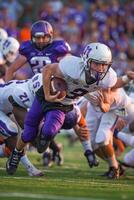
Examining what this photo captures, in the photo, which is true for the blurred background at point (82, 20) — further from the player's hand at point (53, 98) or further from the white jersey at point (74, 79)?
the player's hand at point (53, 98)

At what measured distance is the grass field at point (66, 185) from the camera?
18.8 ft

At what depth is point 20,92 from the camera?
302 inches

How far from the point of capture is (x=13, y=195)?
5652 mm

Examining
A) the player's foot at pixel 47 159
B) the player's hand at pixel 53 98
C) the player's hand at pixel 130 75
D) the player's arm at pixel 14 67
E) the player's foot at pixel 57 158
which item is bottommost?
the player's foot at pixel 57 158

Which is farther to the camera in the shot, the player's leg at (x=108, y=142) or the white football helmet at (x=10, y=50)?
the white football helmet at (x=10, y=50)

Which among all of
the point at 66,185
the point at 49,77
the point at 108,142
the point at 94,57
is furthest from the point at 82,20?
the point at 66,185

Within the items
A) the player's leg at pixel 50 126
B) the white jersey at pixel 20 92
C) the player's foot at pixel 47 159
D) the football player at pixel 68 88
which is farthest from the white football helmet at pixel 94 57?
the player's foot at pixel 47 159

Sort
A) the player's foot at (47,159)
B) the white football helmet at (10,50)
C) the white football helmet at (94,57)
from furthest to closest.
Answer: the white football helmet at (10,50) → the player's foot at (47,159) → the white football helmet at (94,57)

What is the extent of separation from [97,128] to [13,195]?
2.93 m

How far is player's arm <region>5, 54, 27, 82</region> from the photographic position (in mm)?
8672

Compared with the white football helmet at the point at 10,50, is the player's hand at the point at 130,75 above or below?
above

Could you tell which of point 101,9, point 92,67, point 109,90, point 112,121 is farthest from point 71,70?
point 101,9

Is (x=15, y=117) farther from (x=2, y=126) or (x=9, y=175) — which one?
(x=9, y=175)

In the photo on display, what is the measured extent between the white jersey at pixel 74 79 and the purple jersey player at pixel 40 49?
148 cm
